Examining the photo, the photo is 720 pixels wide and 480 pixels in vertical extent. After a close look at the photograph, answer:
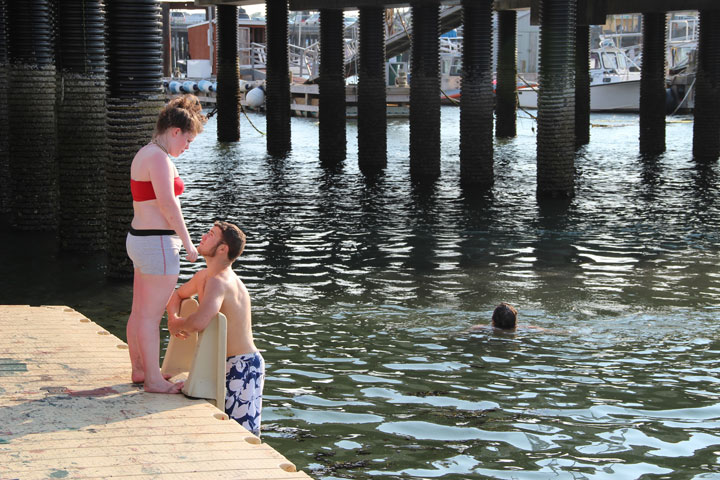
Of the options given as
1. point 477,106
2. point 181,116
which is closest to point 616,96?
point 477,106

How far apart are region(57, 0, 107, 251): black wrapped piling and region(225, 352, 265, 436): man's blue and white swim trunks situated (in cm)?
855

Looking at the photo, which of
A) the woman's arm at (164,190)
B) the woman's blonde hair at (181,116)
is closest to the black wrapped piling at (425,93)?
the woman's blonde hair at (181,116)

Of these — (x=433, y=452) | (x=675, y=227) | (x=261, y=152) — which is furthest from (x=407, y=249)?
(x=261, y=152)

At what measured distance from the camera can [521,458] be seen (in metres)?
7.07

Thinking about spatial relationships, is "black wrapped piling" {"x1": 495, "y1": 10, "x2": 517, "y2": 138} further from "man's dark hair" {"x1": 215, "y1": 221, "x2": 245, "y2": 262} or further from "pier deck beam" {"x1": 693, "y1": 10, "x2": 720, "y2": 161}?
"man's dark hair" {"x1": 215, "y1": 221, "x2": 245, "y2": 262}

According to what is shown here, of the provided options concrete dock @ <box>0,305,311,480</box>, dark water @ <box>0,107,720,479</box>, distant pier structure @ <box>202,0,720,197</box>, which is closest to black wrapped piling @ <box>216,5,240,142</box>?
distant pier structure @ <box>202,0,720,197</box>

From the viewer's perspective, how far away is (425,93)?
2611 cm

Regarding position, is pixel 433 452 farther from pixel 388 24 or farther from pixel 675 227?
pixel 388 24

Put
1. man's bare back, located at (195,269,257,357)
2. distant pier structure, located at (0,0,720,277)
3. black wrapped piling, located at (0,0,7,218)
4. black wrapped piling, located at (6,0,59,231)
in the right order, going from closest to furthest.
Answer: man's bare back, located at (195,269,257,357)
distant pier structure, located at (0,0,720,277)
black wrapped piling, located at (6,0,59,231)
black wrapped piling, located at (0,0,7,218)

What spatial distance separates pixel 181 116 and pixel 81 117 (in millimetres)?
8260

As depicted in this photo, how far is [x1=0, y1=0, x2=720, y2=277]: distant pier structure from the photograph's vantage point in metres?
12.7

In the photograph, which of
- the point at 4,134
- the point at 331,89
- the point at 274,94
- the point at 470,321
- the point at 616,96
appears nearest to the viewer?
the point at 470,321

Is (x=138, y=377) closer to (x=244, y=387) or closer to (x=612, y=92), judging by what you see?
(x=244, y=387)

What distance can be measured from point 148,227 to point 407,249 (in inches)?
378
